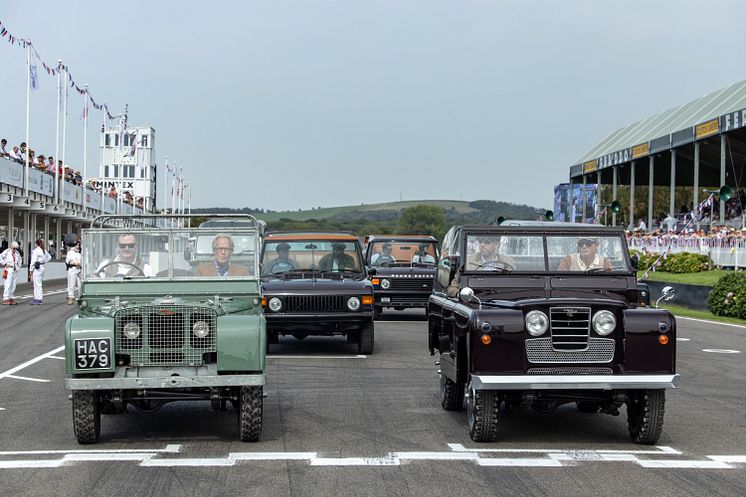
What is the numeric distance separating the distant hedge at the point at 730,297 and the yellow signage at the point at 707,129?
13.4 m

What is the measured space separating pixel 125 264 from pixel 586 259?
14.9ft

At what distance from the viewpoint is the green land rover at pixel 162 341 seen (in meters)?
8.30

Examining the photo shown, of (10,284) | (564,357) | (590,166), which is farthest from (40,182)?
(564,357)

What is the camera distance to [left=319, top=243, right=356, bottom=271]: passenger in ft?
56.6

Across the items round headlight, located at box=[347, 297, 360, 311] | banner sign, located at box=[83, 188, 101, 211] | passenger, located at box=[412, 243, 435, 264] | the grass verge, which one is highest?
banner sign, located at box=[83, 188, 101, 211]

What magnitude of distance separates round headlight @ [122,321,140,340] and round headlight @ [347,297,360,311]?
781cm

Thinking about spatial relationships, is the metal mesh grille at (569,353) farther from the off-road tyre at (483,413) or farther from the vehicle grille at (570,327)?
the off-road tyre at (483,413)

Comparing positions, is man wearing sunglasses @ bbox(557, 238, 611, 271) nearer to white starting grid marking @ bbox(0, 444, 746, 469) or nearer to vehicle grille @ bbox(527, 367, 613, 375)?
vehicle grille @ bbox(527, 367, 613, 375)

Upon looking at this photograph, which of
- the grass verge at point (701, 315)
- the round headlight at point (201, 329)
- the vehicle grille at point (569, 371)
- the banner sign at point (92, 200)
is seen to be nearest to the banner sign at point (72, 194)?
the banner sign at point (92, 200)

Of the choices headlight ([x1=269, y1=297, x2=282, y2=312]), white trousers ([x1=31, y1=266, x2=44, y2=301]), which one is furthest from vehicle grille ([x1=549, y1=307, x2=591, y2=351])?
white trousers ([x1=31, y1=266, x2=44, y2=301])

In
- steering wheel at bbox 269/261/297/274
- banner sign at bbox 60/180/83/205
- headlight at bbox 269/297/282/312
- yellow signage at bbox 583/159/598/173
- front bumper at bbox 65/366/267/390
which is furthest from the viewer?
yellow signage at bbox 583/159/598/173

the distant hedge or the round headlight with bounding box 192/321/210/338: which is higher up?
the round headlight with bounding box 192/321/210/338

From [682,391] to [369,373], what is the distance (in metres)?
4.14

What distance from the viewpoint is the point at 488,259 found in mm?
10227
